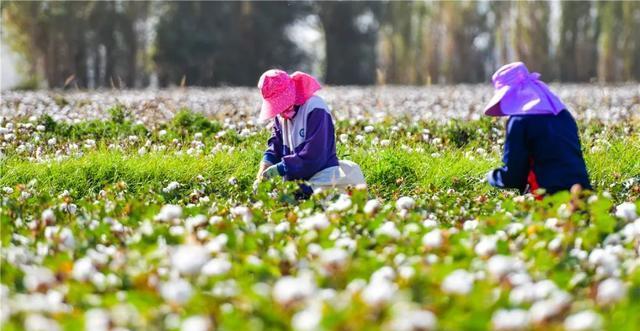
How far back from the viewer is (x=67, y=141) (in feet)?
27.8

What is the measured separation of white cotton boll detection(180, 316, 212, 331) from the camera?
2372 millimetres

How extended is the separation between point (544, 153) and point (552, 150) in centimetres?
4

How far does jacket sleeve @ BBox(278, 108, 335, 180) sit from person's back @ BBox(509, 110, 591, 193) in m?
1.27

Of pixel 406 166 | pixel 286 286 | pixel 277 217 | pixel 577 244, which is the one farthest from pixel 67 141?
pixel 286 286

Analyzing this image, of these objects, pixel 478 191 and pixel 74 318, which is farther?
pixel 478 191

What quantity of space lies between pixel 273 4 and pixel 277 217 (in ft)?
98.3

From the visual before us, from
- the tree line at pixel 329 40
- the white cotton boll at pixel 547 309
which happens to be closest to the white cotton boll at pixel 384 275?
the white cotton boll at pixel 547 309

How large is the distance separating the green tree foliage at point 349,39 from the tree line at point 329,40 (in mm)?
36

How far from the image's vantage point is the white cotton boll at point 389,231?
377cm

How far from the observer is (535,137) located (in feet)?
15.9

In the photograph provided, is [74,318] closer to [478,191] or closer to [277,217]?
[277,217]

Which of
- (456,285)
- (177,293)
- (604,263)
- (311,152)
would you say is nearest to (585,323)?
(456,285)

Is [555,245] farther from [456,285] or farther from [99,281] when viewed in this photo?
[99,281]

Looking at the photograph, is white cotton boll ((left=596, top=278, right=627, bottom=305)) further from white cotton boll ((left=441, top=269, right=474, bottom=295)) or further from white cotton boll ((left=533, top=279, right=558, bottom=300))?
white cotton boll ((left=441, top=269, right=474, bottom=295))
